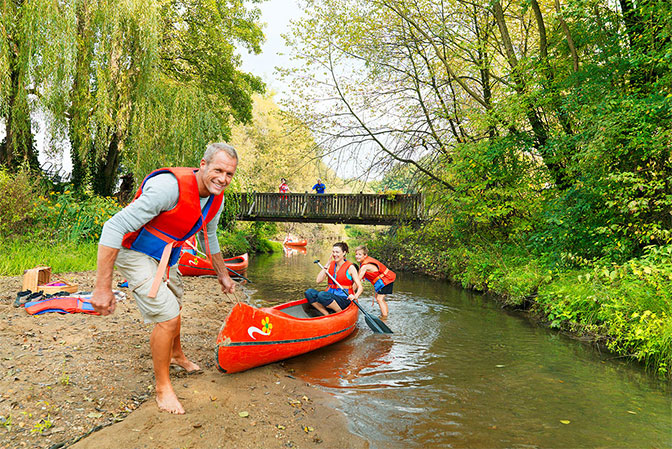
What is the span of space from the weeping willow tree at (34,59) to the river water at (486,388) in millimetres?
8336

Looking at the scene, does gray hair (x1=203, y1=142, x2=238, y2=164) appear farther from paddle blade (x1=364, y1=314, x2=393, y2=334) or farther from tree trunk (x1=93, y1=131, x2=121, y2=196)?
tree trunk (x1=93, y1=131, x2=121, y2=196)

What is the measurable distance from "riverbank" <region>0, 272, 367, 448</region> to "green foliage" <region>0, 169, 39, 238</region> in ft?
16.3

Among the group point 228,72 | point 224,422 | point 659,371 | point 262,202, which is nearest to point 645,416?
point 659,371

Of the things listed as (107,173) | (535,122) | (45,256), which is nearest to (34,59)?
(45,256)

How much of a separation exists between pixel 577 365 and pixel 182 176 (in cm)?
532

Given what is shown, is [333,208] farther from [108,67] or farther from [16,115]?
[16,115]

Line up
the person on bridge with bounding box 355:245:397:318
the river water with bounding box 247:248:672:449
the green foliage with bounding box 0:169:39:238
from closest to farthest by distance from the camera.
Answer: the river water with bounding box 247:248:672:449 → the person on bridge with bounding box 355:245:397:318 → the green foliage with bounding box 0:169:39:238

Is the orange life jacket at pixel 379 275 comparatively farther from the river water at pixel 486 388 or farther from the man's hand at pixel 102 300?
the man's hand at pixel 102 300

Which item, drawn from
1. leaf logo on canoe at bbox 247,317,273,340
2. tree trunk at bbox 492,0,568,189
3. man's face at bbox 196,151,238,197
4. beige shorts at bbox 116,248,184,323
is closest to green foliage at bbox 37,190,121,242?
leaf logo on canoe at bbox 247,317,273,340

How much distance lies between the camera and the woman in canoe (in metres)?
6.44

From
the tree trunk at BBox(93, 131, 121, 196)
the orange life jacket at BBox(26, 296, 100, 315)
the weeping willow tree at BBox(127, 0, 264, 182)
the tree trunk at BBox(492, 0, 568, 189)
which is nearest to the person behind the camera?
the orange life jacket at BBox(26, 296, 100, 315)

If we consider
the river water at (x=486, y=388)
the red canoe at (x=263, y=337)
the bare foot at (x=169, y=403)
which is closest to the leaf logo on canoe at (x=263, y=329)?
the red canoe at (x=263, y=337)

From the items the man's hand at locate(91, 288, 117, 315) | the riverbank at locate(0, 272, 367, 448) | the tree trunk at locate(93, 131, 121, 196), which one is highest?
the tree trunk at locate(93, 131, 121, 196)

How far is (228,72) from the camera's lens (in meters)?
17.3
